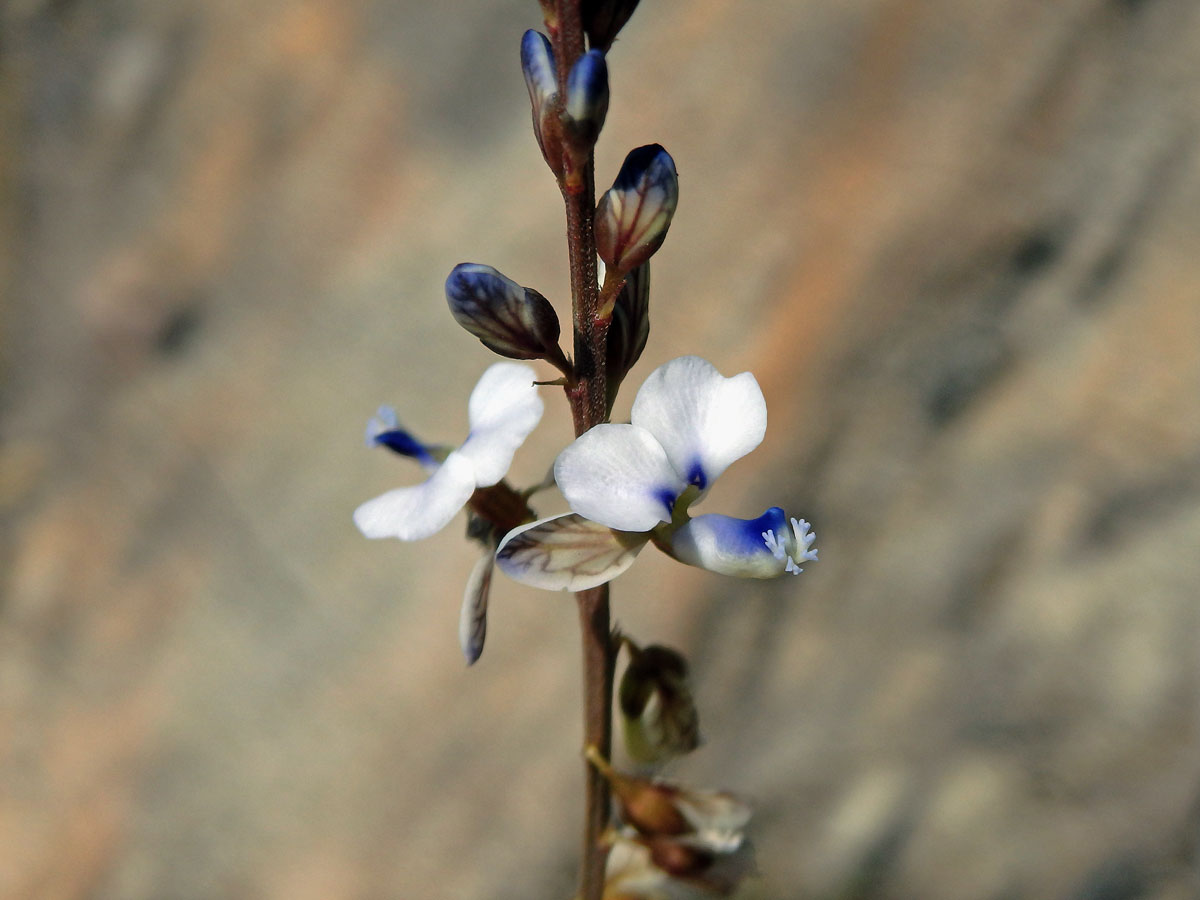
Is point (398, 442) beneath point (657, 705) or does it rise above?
above

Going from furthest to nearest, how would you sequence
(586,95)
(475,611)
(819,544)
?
(819,544), (475,611), (586,95)

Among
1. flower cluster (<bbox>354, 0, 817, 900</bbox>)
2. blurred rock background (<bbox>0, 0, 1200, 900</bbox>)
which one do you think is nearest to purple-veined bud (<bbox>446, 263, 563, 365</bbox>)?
flower cluster (<bbox>354, 0, 817, 900</bbox>)

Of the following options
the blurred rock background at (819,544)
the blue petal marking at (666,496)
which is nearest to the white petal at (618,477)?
the blue petal marking at (666,496)

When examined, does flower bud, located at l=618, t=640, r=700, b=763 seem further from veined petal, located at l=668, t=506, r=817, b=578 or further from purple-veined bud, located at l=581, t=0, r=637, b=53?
purple-veined bud, located at l=581, t=0, r=637, b=53

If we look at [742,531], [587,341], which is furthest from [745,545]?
[587,341]

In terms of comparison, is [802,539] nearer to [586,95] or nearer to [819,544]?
[586,95]

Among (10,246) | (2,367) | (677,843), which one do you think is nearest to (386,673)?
(677,843)
